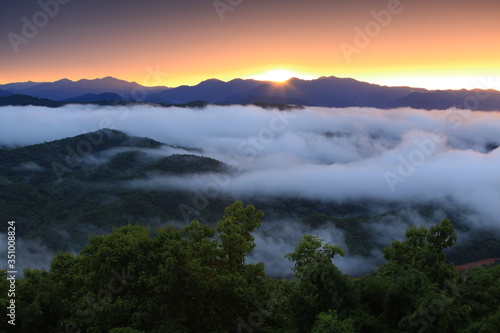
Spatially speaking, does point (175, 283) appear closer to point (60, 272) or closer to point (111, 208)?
point (60, 272)

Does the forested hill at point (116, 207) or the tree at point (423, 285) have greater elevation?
the tree at point (423, 285)

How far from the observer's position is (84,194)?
558 ft

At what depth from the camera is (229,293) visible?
20.6 metres

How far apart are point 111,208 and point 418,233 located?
455ft

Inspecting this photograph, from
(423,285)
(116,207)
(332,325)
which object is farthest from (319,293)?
(116,207)

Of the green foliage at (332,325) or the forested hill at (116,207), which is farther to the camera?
the forested hill at (116,207)

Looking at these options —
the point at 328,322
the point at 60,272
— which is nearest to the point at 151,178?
the point at 60,272

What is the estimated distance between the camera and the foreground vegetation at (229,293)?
1886cm

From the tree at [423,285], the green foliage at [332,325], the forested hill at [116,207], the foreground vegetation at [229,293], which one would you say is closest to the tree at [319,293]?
the foreground vegetation at [229,293]

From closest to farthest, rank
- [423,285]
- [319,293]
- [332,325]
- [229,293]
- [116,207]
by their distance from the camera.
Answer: [332,325], [423,285], [319,293], [229,293], [116,207]

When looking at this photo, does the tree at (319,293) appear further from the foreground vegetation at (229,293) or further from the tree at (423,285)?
the tree at (423,285)

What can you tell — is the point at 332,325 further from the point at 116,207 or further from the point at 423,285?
the point at 116,207

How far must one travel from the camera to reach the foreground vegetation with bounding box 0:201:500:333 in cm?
1886

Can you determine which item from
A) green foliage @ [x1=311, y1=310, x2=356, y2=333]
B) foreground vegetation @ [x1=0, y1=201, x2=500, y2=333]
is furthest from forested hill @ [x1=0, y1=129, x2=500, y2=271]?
green foliage @ [x1=311, y1=310, x2=356, y2=333]
